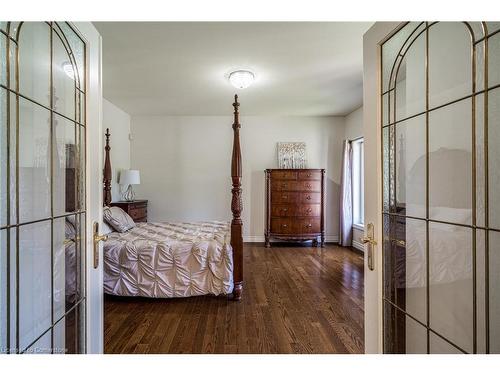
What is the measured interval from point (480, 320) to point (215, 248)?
7.13 feet

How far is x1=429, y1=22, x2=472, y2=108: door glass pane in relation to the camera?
0.90m

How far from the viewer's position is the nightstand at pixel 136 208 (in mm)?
4230

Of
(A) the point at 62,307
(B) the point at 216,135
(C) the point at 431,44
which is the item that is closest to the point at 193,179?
(B) the point at 216,135

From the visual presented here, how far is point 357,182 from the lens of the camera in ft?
17.0

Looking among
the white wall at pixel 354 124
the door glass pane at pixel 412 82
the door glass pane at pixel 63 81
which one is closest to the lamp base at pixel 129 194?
the door glass pane at pixel 63 81

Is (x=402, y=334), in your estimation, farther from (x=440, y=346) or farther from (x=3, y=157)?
(x=3, y=157)

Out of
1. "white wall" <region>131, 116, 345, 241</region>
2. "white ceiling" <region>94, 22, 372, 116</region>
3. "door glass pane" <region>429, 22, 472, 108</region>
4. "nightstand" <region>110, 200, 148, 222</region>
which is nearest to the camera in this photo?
"door glass pane" <region>429, 22, 472, 108</region>

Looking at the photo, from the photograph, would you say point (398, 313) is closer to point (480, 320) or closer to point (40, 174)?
point (480, 320)

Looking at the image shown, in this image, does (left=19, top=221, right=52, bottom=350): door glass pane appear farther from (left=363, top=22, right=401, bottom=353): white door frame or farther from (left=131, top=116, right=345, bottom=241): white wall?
(left=131, top=116, right=345, bottom=241): white wall

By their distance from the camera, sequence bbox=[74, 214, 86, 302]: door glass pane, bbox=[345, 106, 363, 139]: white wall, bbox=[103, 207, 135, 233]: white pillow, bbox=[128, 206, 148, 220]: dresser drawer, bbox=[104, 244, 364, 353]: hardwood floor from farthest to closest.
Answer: bbox=[345, 106, 363, 139]: white wall, bbox=[128, 206, 148, 220]: dresser drawer, bbox=[103, 207, 135, 233]: white pillow, bbox=[104, 244, 364, 353]: hardwood floor, bbox=[74, 214, 86, 302]: door glass pane

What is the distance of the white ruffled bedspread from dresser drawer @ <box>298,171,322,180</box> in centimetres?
265

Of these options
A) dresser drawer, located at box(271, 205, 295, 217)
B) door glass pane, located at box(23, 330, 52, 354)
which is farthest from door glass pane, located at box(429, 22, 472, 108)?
dresser drawer, located at box(271, 205, 295, 217)

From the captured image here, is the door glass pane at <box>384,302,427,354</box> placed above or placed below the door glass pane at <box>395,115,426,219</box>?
below
